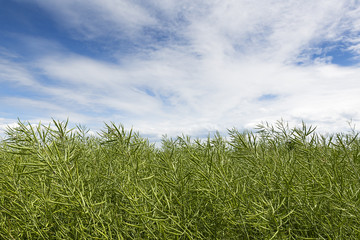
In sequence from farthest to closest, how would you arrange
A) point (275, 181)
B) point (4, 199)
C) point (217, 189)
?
point (4, 199), point (275, 181), point (217, 189)

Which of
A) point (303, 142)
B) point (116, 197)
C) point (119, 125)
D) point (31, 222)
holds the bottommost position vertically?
point (31, 222)

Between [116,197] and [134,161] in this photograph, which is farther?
[116,197]

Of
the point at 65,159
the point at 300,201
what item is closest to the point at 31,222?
the point at 65,159

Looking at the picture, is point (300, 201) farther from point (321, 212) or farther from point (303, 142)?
point (303, 142)

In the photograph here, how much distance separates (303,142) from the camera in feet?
6.18

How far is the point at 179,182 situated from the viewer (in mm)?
1443

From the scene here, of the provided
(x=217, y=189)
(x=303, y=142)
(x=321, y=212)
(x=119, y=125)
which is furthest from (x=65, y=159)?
(x=303, y=142)

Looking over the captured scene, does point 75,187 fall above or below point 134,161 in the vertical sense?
below

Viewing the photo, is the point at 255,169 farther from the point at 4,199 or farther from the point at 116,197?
the point at 4,199

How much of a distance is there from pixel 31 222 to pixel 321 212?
1.56 metres

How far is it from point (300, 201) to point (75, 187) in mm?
1099

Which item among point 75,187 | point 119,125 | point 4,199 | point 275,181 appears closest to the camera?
point 75,187

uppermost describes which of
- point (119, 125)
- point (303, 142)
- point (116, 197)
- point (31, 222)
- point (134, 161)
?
point (303, 142)

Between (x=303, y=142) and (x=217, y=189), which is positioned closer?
(x=217, y=189)
